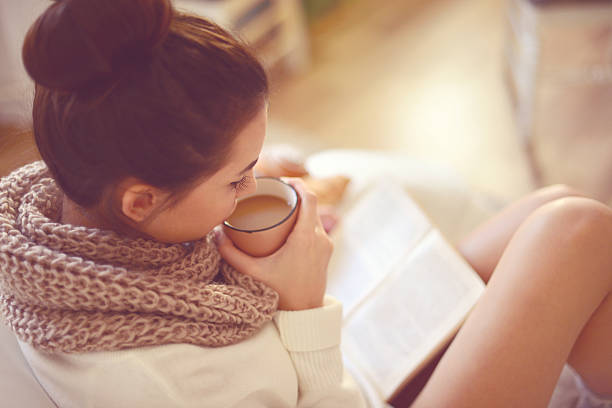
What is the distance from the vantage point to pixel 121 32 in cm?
51

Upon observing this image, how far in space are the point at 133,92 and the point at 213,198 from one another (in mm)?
163

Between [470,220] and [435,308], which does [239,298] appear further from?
[470,220]

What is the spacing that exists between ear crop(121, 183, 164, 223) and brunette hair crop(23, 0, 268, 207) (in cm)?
2

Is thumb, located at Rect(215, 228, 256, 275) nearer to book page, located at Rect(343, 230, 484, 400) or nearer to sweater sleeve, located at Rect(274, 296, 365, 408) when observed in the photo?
sweater sleeve, located at Rect(274, 296, 365, 408)

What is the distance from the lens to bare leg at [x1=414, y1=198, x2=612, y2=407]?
2.44ft

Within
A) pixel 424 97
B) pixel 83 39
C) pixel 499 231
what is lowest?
pixel 424 97

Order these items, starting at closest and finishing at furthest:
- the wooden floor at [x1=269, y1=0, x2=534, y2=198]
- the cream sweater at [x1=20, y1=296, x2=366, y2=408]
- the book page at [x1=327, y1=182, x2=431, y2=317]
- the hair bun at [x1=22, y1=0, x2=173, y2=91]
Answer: the hair bun at [x1=22, y1=0, x2=173, y2=91] → the cream sweater at [x1=20, y1=296, x2=366, y2=408] → the book page at [x1=327, y1=182, x2=431, y2=317] → the wooden floor at [x1=269, y1=0, x2=534, y2=198]

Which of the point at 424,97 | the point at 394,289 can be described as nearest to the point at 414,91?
the point at 424,97

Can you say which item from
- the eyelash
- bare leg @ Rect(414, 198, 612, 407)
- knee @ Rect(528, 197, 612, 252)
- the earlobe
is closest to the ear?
the earlobe

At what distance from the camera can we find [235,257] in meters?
0.71

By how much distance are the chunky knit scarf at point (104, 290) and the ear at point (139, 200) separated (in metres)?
0.04

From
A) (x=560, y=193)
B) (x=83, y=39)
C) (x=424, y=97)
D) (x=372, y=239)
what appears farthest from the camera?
(x=424, y=97)

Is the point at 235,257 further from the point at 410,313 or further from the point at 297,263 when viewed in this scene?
the point at 410,313

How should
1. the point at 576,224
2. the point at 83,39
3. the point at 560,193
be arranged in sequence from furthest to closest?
1. the point at 560,193
2. the point at 576,224
3. the point at 83,39
